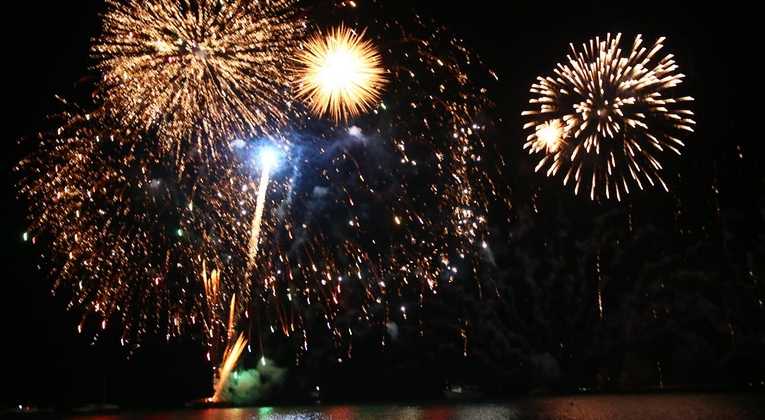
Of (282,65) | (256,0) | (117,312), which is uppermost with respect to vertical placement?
(256,0)

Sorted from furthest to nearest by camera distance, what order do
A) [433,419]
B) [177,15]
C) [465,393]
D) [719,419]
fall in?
[465,393] → [433,419] → [719,419] → [177,15]

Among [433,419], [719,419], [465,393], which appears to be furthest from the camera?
[465,393]

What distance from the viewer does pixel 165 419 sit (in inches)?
1046

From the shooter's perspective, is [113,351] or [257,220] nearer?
[257,220]

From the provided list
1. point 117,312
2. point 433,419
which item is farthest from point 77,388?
point 433,419

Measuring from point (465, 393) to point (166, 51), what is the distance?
5020 cm

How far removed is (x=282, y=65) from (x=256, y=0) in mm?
1592

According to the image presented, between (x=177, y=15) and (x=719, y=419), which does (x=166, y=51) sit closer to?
(x=177, y=15)

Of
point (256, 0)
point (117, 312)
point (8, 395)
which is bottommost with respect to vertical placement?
point (8, 395)

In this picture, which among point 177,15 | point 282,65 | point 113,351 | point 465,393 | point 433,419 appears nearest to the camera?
point 177,15

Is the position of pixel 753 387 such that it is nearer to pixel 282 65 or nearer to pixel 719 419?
pixel 719 419

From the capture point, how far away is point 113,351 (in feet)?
95.9

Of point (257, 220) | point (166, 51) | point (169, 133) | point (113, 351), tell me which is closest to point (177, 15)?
point (166, 51)

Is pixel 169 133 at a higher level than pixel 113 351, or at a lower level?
higher
